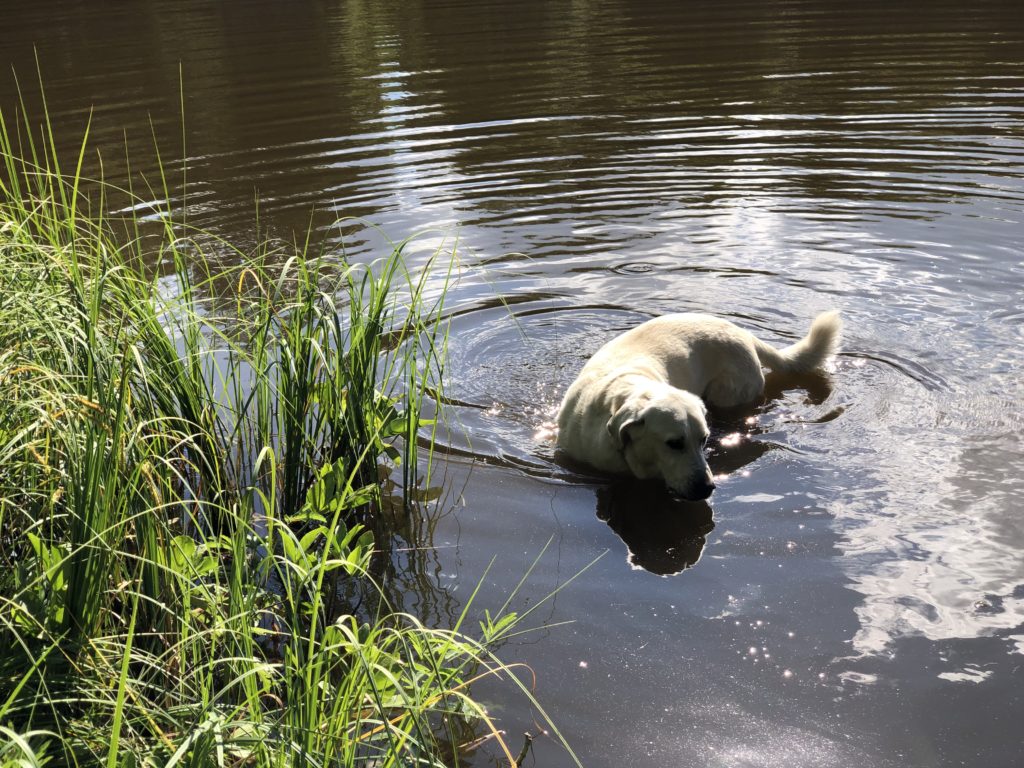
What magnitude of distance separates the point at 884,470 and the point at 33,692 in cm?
398

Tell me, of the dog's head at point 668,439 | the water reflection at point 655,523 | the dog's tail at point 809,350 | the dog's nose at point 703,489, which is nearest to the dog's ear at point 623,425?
the dog's head at point 668,439

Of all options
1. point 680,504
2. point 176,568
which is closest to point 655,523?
point 680,504

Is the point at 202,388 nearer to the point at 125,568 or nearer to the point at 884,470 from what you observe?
the point at 125,568

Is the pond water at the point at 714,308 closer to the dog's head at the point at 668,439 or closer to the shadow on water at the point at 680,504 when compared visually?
the shadow on water at the point at 680,504

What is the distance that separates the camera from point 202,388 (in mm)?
4160

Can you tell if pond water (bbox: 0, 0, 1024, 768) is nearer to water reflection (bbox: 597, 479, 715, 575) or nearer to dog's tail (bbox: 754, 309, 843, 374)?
water reflection (bbox: 597, 479, 715, 575)

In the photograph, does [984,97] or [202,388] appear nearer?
[202,388]

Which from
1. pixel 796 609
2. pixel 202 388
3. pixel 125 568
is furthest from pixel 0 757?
pixel 796 609

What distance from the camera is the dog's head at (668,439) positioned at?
5.01 m

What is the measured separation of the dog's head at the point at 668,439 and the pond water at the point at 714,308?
0.17 metres

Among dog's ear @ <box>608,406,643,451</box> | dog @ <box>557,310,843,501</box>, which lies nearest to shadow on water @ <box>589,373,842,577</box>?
dog @ <box>557,310,843,501</box>

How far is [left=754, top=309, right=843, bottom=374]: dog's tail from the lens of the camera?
20.1 ft

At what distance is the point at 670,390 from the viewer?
5.32 m

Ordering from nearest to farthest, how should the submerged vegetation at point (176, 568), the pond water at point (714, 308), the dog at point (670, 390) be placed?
the submerged vegetation at point (176, 568) < the pond water at point (714, 308) < the dog at point (670, 390)
